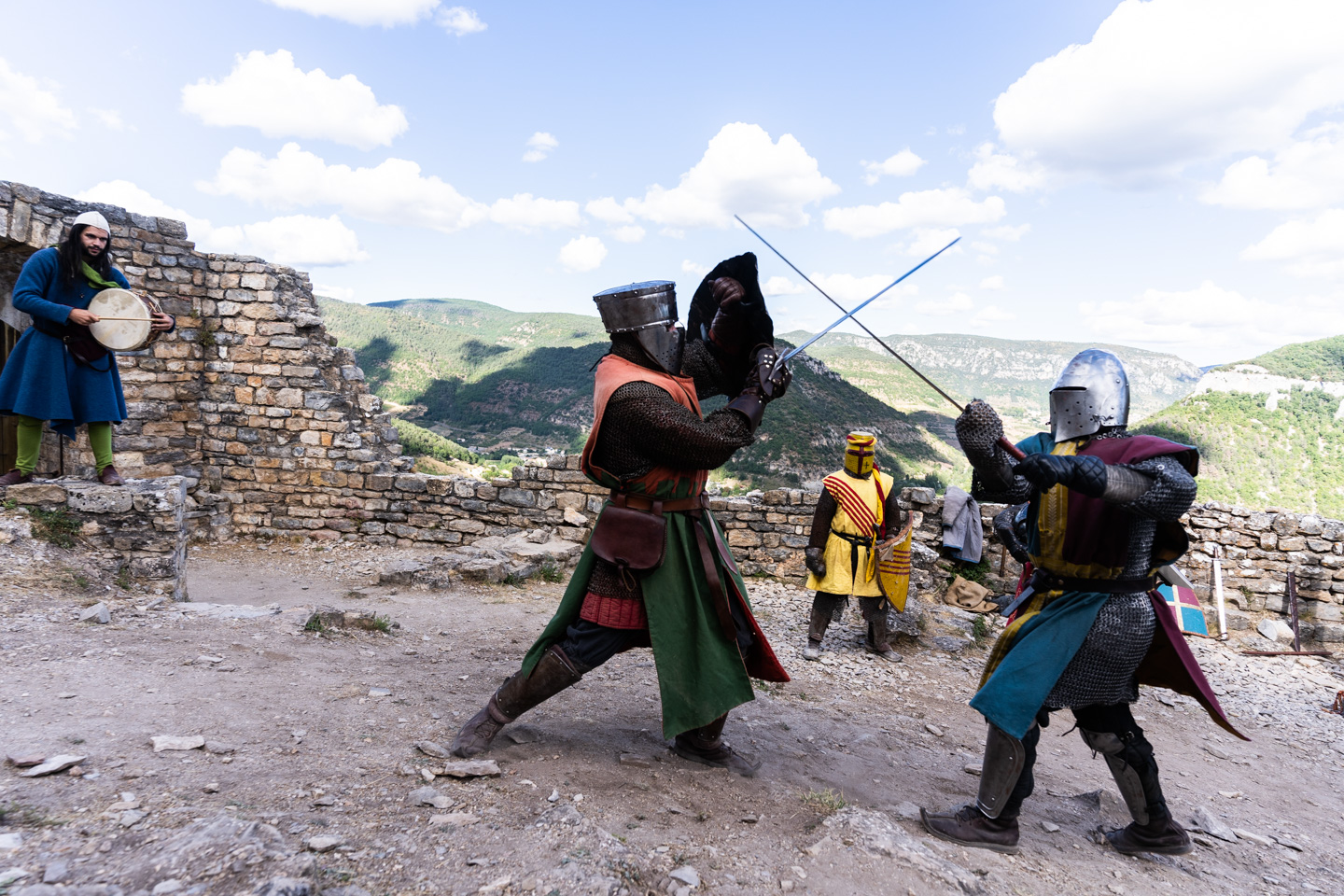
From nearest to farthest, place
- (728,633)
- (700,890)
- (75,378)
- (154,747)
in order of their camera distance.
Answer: (700,890), (154,747), (728,633), (75,378)

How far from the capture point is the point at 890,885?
1.94 meters

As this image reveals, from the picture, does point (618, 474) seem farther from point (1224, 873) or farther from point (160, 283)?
point (160, 283)

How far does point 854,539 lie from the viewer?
18.1 ft

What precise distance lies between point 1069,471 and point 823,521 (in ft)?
11.6

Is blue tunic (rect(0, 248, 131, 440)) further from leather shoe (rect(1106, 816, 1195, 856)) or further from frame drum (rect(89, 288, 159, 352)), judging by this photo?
leather shoe (rect(1106, 816, 1195, 856))

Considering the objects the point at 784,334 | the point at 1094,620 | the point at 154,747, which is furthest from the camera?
the point at 784,334

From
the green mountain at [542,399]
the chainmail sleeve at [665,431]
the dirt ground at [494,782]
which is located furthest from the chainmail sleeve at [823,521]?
the chainmail sleeve at [665,431]

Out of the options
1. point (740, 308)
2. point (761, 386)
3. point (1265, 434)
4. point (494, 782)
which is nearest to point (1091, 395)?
point (761, 386)

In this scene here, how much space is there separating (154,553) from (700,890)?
13.8 feet

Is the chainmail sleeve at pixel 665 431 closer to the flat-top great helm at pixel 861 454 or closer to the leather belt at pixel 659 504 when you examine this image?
the leather belt at pixel 659 504

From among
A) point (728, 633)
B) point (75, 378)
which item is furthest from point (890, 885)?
point (75, 378)

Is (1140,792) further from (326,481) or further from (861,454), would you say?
(326,481)

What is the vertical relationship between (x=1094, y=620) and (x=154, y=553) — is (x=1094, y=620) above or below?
above

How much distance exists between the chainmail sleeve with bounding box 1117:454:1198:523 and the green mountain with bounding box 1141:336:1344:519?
14533mm
